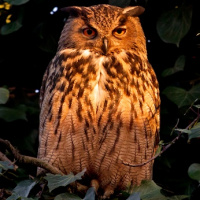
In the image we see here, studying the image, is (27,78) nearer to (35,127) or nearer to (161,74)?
(35,127)

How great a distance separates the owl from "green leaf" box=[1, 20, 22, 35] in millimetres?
320

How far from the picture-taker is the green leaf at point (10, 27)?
297cm

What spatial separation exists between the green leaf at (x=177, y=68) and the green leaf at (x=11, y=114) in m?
0.75

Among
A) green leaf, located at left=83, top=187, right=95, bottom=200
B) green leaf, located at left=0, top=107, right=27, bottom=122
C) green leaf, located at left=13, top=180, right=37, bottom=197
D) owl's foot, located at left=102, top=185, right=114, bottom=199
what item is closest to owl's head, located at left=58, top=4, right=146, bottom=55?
green leaf, located at left=0, top=107, right=27, bottom=122

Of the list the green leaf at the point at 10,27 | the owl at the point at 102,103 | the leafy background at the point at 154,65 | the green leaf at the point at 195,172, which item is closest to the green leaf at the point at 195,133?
the green leaf at the point at 195,172

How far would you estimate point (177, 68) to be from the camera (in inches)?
114

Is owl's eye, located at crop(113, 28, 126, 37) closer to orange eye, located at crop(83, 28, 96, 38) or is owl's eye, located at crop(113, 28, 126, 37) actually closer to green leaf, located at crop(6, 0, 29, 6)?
orange eye, located at crop(83, 28, 96, 38)

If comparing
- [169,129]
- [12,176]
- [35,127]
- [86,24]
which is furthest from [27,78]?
[12,176]

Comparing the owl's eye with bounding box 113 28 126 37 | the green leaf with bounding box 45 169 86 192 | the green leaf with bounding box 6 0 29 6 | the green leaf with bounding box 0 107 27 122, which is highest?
the green leaf with bounding box 6 0 29 6

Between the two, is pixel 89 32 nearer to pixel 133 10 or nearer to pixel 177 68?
pixel 133 10

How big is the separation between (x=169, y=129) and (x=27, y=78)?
899mm

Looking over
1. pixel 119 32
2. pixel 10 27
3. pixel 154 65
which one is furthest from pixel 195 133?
pixel 10 27

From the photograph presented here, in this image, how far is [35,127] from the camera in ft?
10.1

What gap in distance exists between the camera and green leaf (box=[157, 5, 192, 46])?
9.09ft
